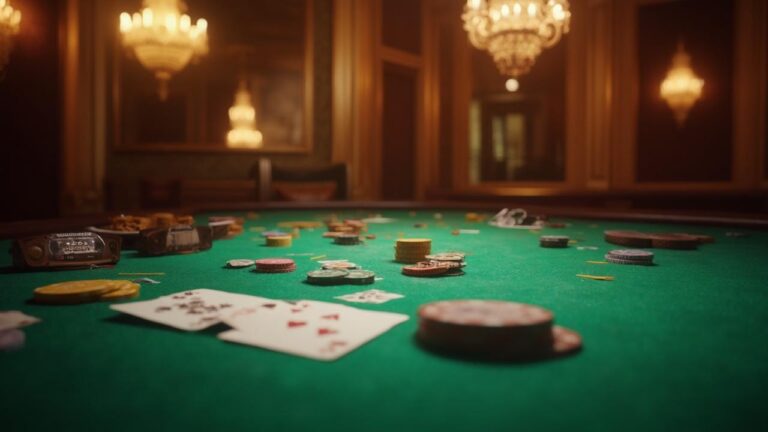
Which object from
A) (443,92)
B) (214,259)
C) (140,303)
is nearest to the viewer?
(140,303)

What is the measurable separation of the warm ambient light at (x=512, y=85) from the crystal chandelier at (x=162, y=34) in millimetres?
6103

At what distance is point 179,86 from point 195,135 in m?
0.79

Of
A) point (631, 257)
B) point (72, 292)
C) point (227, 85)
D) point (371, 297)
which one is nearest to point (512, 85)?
point (227, 85)

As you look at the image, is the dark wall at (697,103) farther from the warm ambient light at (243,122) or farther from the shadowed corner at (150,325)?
the shadowed corner at (150,325)

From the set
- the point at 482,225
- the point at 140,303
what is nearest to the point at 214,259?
the point at 140,303

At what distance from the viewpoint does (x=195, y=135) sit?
348 inches

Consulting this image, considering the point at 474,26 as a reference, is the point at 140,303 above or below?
below

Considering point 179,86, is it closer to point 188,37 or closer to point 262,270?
point 188,37

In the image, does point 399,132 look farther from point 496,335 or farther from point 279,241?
point 496,335

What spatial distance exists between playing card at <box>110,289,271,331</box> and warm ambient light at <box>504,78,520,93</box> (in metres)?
9.99

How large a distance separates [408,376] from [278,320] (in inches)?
17.9

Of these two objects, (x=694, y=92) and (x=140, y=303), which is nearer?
(x=140, y=303)

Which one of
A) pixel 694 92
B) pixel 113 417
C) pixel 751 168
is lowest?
pixel 113 417

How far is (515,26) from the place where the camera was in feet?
20.1
